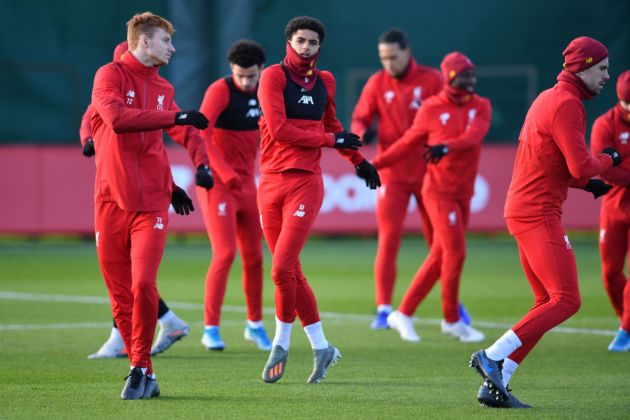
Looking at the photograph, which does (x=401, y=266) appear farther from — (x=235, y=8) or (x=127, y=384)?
(x=127, y=384)

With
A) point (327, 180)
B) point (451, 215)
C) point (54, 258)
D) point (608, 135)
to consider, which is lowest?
point (54, 258)

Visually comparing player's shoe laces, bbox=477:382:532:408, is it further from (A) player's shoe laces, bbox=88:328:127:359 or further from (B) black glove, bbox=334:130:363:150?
(A) player's shoe laces, bbox=88:328:127:359

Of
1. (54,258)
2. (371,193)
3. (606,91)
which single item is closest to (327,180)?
(371,193)

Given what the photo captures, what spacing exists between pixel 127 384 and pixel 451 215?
4.24m

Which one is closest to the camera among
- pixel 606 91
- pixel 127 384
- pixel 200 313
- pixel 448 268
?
pixel 127 384

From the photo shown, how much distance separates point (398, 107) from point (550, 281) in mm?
4991

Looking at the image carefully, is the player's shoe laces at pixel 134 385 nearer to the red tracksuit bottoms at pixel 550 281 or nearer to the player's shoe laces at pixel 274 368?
the player's shoe laces at pixel 274 368

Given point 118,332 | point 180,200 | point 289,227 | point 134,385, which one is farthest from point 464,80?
point 134,385

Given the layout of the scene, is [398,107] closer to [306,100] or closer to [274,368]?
[306,100]

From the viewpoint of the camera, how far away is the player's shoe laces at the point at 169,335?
10211 millimetres

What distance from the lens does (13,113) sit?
2352 cm

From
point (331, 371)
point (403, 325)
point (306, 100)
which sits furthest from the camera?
point (403, 325)

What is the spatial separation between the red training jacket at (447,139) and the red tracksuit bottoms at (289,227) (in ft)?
8.10

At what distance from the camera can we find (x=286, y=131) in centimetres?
857
